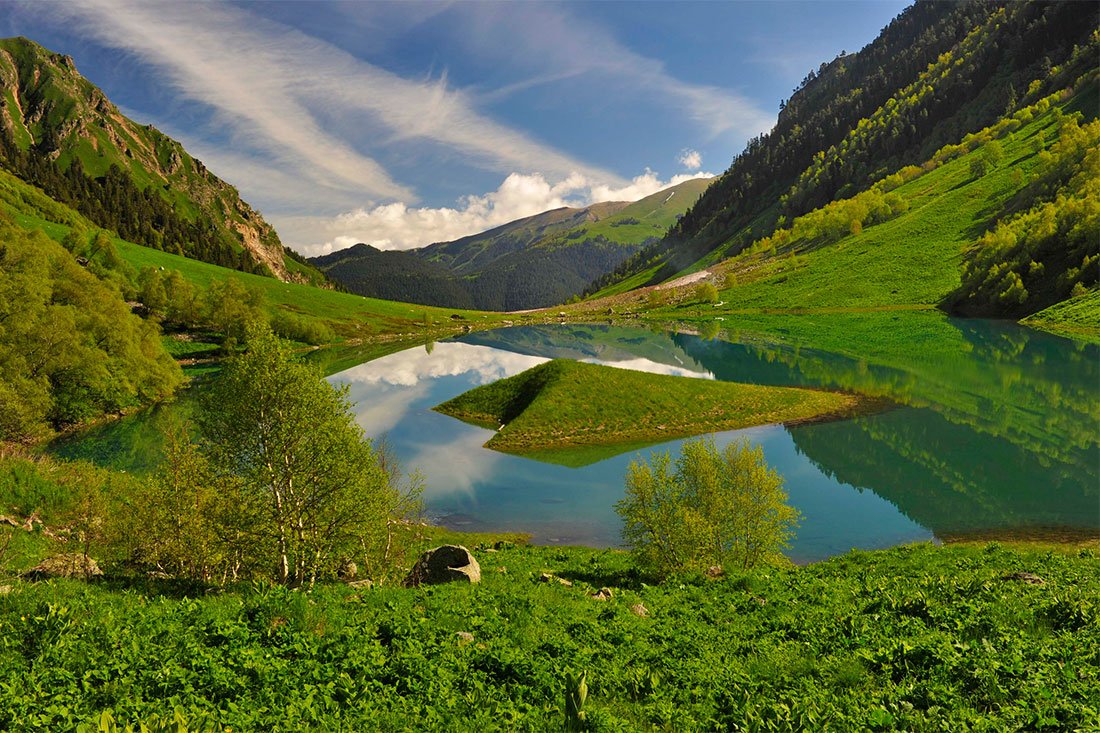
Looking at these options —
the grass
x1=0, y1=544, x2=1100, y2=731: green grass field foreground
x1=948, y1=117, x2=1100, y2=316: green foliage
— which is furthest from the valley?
x1=948, y1=117, x2=1100, y2=316: green foliage

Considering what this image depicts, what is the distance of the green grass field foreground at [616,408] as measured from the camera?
6769cm

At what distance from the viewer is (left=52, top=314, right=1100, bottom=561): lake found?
136ft

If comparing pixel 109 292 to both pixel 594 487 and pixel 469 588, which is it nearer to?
pixel 594 487

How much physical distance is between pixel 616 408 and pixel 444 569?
50627mm

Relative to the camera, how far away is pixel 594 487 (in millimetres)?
52469

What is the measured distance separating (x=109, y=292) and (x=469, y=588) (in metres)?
93.7

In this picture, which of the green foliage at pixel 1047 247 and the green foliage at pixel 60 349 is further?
the green foliage at pixel 1047 247

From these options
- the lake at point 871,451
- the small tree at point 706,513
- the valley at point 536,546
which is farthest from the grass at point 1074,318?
the small tree at point 706,513

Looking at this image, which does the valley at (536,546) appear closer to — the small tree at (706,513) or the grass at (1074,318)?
the small tree at (706,513)

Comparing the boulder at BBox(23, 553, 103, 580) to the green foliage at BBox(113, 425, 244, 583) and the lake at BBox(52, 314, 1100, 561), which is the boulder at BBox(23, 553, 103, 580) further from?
the lake at BBox(52, 314, 1100, 561)

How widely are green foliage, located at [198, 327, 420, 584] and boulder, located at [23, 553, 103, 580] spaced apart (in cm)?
560

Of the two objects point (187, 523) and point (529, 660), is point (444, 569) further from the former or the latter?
point (529, 660)

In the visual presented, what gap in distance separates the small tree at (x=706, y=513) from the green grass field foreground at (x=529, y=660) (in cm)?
810

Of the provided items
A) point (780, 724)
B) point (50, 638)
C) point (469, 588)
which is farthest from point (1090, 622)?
point (50, 638)
